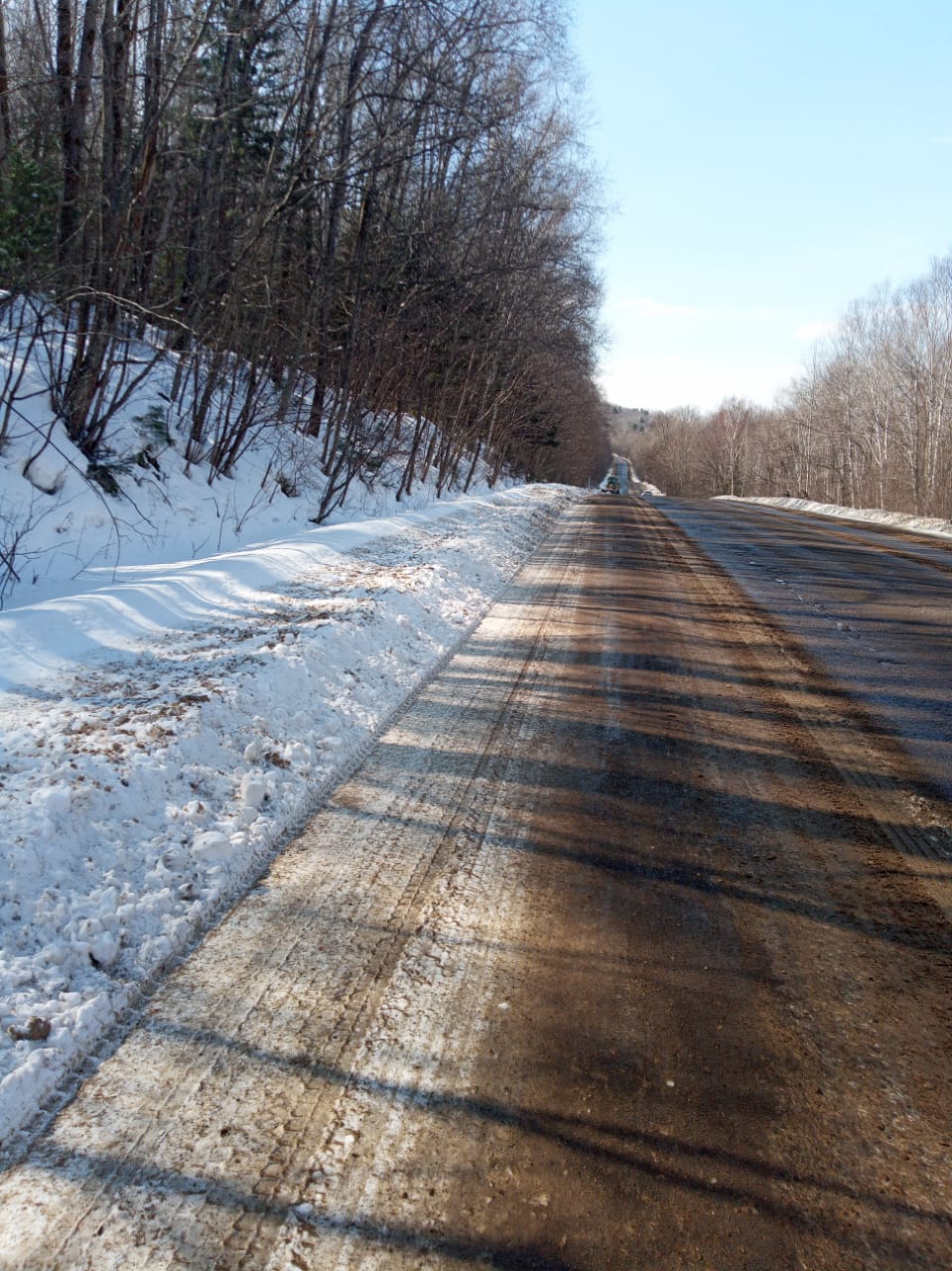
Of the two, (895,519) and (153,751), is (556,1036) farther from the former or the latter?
(895,519)

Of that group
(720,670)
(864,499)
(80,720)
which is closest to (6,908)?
(80,720)

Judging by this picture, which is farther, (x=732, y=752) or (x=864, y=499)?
(x=864, y=499)

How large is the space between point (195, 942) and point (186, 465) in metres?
10.6

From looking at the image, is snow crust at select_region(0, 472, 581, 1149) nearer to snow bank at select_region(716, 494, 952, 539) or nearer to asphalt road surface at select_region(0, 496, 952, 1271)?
asphalt road surface at select_region(0, 496, 952, 1271)

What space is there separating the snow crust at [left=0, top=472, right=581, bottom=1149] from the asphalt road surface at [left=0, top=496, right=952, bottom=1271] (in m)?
0.18

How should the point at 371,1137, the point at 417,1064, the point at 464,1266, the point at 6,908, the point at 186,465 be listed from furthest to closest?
the point at 186,465, the point at 6,908, the point at 417,1064, the point at 371,1137, the point at 464,1266

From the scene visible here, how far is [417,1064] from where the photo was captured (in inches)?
87.2

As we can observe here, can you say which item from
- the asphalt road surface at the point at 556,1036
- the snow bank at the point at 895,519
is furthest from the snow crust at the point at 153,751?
the snow bank at the point at 895,519

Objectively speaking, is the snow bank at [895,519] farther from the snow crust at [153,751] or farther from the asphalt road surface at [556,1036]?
the asphalt road surface at [556,1036]

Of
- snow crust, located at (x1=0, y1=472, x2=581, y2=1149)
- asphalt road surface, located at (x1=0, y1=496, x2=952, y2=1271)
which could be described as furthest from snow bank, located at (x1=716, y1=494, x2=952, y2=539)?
asphalt road surface, located at (x1=0, y1=496, x2=952, y2=1271)

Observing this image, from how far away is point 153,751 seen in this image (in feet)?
12.1

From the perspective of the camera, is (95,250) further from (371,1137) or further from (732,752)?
(371,1137)

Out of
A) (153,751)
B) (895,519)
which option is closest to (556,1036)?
(153,751)

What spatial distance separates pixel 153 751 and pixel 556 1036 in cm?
234
